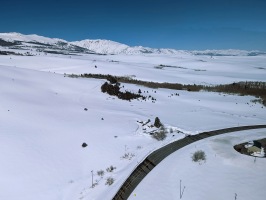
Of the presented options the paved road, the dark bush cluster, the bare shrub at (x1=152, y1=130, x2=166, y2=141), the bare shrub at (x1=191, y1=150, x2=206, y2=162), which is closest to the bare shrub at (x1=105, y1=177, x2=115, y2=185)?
the paved road

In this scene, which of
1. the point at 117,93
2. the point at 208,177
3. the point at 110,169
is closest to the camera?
the point at 208,177

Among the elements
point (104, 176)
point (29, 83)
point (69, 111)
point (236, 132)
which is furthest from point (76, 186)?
point (29, 83)

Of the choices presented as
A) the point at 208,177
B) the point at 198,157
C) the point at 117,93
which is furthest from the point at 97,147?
the point at 117,93

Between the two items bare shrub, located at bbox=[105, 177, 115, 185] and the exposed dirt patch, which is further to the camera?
the exposed dirt patch

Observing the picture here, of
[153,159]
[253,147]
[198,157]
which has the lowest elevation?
[153,159]

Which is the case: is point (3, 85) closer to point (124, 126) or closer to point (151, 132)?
point (124, 126)

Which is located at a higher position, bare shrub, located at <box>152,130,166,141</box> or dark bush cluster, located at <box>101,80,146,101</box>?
dark bush cluster, located at <box>101,80,146,101</box>

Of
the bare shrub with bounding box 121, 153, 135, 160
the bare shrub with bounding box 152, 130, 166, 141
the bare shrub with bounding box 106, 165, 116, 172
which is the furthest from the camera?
the bare shrub with bounding box 152, 130, 166, 141

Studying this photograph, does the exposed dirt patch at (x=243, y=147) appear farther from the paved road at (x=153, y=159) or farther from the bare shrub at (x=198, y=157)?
the bare shrub at (x=198, y=157)

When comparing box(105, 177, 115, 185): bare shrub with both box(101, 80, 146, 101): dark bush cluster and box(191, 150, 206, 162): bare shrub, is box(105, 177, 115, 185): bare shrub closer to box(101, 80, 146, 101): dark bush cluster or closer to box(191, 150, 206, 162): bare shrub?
box(191, 150, 206, 162): bare shrub

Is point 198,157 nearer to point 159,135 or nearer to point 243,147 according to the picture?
point 243,147
